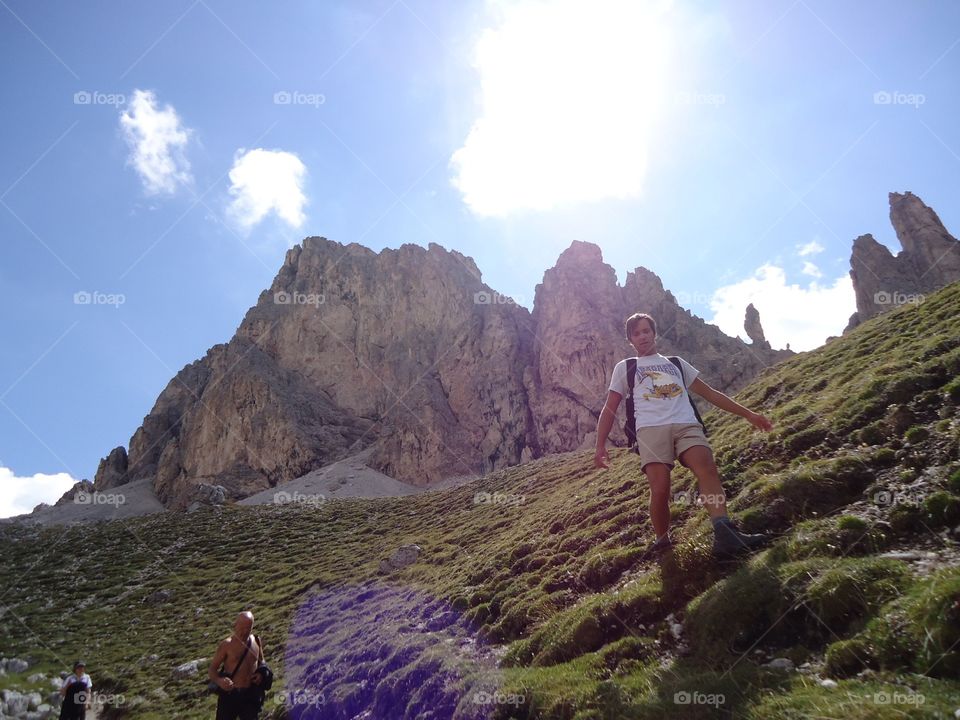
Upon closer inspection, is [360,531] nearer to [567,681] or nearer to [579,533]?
[579,533]

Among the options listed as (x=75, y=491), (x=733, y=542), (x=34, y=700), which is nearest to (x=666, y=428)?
(x=733, y=542)

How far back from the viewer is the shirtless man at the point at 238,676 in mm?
9703

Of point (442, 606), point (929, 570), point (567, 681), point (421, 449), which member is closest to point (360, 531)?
point (442, 606)

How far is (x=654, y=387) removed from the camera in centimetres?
926

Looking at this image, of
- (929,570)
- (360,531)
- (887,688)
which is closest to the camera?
(887,688)

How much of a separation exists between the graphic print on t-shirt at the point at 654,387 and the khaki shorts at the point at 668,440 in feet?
1.80

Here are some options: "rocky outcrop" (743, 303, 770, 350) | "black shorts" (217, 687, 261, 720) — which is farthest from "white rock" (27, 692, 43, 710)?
"rocky outcrop" (743, 303, 770, 350)

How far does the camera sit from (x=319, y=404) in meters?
154

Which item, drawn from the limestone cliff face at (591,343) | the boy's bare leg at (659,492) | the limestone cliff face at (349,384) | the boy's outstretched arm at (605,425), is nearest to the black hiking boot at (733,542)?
the boy's bare leg at (659,492)

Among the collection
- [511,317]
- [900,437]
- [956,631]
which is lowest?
[956,631]

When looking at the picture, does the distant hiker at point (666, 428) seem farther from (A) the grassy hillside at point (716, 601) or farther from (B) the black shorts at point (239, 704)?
(B) the black shorts at point (239, 704)

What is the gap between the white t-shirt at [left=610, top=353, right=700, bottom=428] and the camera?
29.5ft

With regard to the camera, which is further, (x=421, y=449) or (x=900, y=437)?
(x=421, y=449)

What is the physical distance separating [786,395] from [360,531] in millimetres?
45054
